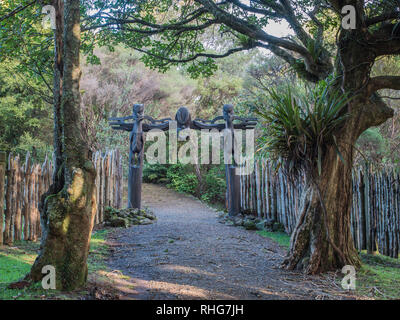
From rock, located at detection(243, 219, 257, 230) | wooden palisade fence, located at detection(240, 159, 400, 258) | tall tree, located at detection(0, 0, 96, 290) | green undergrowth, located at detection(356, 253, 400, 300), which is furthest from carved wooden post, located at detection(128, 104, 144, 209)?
tall tree, located at detection(0, 0, 96, 290)

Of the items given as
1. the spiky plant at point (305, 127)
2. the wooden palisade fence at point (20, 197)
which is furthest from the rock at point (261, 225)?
the wooden palisade fence at point (20, 197)

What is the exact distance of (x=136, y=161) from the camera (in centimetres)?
1163

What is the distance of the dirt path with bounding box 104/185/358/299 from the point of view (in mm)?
4211

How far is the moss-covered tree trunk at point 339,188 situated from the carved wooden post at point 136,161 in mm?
6867

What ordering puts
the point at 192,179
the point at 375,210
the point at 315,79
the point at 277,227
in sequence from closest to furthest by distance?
1. the point at 375,210
2. the point at 315,79
3. the point at 277,227
4. the point at 192,179

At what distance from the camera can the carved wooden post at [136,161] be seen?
1148 centimetres

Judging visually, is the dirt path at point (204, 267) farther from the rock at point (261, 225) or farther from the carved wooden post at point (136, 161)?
the carved wooden post at point (136, 161)

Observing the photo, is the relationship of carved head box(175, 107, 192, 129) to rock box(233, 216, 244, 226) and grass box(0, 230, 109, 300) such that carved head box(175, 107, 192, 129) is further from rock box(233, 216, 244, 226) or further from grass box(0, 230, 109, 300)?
grass box(0, 230, 109, 300)

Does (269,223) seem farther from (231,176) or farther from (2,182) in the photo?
(2,182)

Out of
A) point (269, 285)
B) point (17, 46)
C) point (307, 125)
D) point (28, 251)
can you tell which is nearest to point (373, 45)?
point (307, 125)

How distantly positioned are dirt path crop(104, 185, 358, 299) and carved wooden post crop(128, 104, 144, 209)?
7.34 feet

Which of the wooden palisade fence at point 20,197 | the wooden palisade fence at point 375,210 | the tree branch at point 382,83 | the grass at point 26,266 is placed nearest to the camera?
the grass at point 26,266

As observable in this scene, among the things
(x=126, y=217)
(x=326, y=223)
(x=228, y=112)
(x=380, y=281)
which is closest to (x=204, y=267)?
(x=326, y=223)

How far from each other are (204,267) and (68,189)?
2517mm
